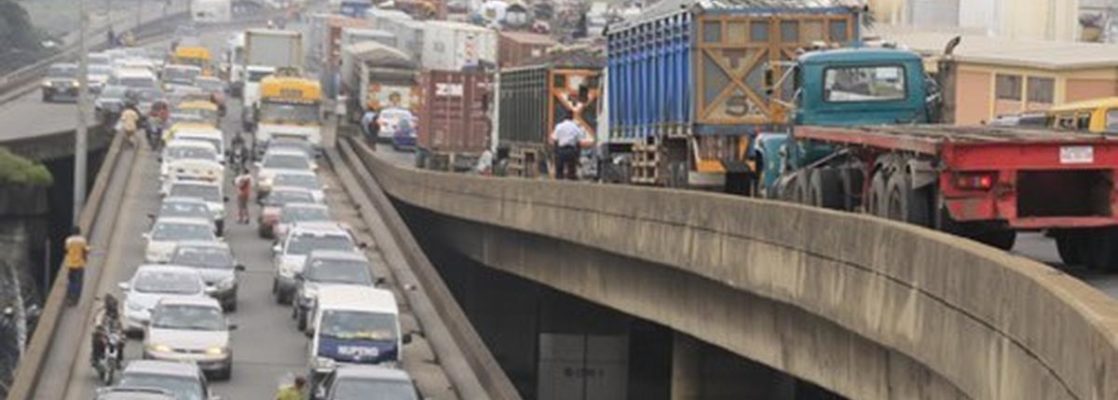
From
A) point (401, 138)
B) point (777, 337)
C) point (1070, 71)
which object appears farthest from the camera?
point (401, 138)

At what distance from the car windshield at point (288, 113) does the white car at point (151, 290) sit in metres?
36.8

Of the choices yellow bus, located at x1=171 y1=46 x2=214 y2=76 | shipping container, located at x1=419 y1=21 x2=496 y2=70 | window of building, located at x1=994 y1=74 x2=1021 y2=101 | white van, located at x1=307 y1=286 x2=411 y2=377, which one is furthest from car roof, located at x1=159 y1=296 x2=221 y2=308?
yellow bus, located at x1=171 y1=46 x2=214 y2=76

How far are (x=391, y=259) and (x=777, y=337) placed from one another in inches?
1097

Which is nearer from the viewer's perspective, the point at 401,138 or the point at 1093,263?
the point at 1093,263

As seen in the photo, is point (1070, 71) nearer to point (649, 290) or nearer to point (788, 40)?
point (788, 40)

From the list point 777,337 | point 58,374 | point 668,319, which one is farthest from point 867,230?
point 58,374

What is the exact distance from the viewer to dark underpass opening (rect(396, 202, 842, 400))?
1446 inches

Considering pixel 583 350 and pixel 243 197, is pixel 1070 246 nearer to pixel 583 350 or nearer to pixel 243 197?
pixel 583 350

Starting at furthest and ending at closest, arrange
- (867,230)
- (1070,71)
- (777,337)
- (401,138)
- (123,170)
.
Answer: (401,138), (123,170), (1070,71), (777,337), (867,230)

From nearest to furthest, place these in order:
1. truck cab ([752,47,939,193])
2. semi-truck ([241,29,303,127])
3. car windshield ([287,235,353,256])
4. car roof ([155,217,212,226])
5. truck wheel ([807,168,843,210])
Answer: truck wheel ([807,168,843,210]) → truck cab ([752,47,939,193]) → car windshield ([287,235,353,256]) → car roof ([155,217,212,226]) → semi-truck ([241,29,303,127])

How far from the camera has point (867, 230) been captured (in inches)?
894

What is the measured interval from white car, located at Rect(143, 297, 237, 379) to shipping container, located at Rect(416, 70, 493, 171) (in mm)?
36843

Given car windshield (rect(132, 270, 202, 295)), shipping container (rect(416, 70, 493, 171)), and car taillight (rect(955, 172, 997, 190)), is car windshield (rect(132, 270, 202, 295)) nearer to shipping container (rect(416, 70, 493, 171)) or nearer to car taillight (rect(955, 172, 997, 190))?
car taillight (rect(955, 172, 997, 190))

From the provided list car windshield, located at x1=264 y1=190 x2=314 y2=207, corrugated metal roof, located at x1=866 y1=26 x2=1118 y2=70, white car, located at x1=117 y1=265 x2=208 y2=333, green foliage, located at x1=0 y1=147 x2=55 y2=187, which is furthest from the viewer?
green foliage, located at x1=0 y1=147 x2=55 y2=187
